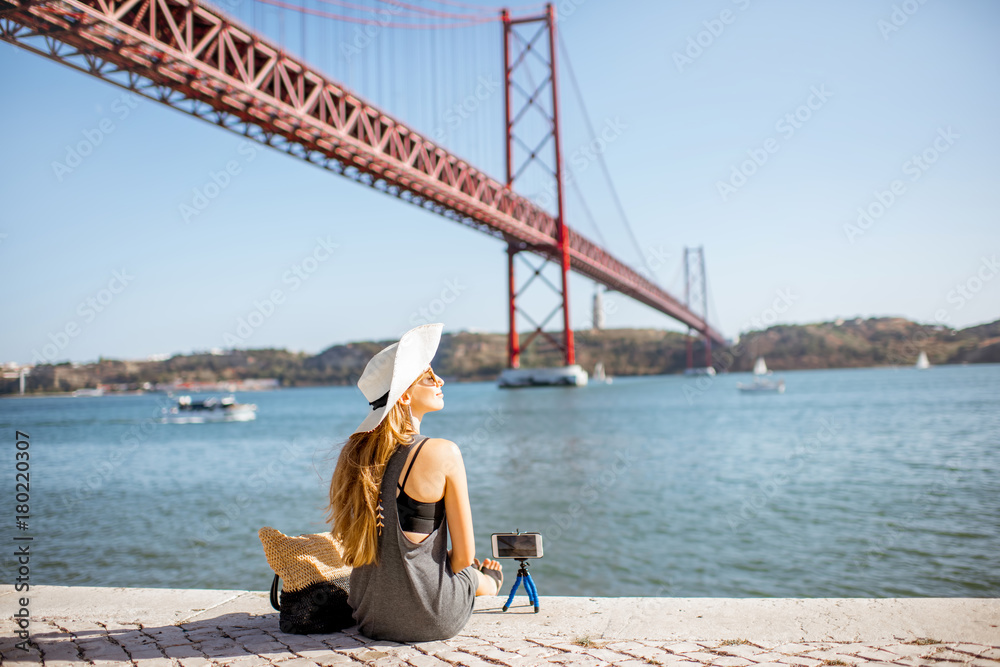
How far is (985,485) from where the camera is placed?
33.2ft

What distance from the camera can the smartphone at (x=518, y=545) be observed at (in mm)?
2838

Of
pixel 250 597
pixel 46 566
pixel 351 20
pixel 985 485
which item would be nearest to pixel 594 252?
pixel 351 20

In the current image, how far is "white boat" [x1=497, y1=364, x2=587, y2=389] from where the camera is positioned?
44.4m

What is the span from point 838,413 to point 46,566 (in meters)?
25.3

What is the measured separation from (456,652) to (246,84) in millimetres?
17326

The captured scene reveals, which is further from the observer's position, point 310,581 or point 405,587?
point 310,581

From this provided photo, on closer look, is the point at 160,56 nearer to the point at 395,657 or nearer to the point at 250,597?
the point at 250,597

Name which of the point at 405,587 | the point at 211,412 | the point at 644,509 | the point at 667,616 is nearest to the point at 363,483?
the point at 405,587

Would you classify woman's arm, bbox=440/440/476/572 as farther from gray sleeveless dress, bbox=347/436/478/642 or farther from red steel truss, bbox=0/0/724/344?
red steel truss, bbox=0/0/724/344

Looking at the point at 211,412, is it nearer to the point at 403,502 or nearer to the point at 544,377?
the point at 544,377

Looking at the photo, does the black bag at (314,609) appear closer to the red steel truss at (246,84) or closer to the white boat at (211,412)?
the red steel truss at (246,84)

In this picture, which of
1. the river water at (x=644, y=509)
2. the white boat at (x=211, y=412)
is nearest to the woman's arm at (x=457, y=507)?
the river water at (x=644, y=509)

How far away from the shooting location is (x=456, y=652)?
101 inches

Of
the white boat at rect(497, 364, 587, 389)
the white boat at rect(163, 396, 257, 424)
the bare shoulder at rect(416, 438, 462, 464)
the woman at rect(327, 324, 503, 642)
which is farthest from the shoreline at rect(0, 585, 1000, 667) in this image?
the white boat at rect(497, 364, 587, 389)
